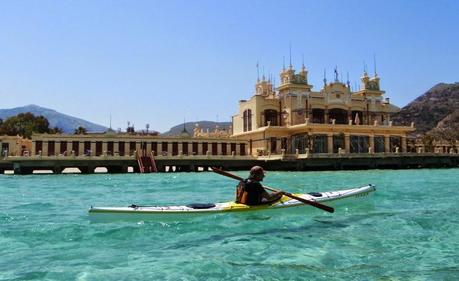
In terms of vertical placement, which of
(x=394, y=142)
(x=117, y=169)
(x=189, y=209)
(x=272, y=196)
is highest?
(x=394, y=142)

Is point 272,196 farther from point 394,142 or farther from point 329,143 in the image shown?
point 394,142

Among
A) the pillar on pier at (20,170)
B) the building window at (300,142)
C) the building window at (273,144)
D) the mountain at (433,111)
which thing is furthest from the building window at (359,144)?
the mountain at (433,111)

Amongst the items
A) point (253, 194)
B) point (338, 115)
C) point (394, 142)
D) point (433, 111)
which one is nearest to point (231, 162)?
point (338, 115)

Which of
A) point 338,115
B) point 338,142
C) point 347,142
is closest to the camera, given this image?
point 338,142

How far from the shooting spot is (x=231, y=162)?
54844mm

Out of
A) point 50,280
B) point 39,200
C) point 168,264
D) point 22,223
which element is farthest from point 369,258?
point 39,200

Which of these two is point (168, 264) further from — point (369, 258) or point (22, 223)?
point (22, 223)

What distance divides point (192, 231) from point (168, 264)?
350 centimetres

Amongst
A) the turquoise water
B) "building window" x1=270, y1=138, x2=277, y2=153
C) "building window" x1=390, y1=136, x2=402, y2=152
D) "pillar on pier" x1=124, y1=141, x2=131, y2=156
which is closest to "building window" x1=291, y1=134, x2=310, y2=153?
"building window" x1=270, y1=138, x2=277, y2=153

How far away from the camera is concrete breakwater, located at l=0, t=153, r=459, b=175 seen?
49.2 metres

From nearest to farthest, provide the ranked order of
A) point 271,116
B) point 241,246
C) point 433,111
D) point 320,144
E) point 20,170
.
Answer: point 241,246 → point 20,170 → point 320,144 → point 271,116 → point 433,111

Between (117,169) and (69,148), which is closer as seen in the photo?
(117,169)

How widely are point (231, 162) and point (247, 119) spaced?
16.9m

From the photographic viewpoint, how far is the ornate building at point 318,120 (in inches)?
2437
